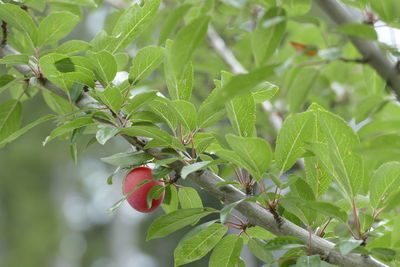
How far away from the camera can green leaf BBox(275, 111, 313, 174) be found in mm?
717

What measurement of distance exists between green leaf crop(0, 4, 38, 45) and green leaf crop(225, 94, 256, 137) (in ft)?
1.13

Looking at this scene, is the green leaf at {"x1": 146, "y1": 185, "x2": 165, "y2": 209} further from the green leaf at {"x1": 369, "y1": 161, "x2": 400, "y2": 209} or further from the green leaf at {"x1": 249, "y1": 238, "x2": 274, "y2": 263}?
the green leaf at {"x1": 369, "y1": 161, "x2": 400, "y2": 209}

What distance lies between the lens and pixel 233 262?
79 centimetres

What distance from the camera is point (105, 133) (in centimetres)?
73

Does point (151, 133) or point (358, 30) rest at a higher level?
point (358, 30)

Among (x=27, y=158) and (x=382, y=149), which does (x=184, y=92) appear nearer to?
(x=382, y=149)

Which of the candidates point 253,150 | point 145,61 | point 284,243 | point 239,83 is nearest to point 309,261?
point 284,243

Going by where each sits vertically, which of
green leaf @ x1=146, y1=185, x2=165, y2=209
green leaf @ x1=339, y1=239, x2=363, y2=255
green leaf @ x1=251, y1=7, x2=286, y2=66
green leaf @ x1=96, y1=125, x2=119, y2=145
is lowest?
green leaf @ x1=146, y1=185, x2=165, y2=209

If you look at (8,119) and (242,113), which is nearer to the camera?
(242,113)

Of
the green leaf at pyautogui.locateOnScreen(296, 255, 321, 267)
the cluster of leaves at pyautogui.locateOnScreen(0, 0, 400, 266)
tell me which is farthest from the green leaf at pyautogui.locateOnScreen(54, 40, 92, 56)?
the green leaf at pyautogui.locateOnScreen(296, 255, 321, 267)

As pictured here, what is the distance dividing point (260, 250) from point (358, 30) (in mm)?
351

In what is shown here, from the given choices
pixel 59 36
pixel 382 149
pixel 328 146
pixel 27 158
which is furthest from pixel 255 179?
pixel 27 158

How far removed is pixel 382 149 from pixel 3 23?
667 mm

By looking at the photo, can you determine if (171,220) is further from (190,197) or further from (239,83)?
(239,83)
